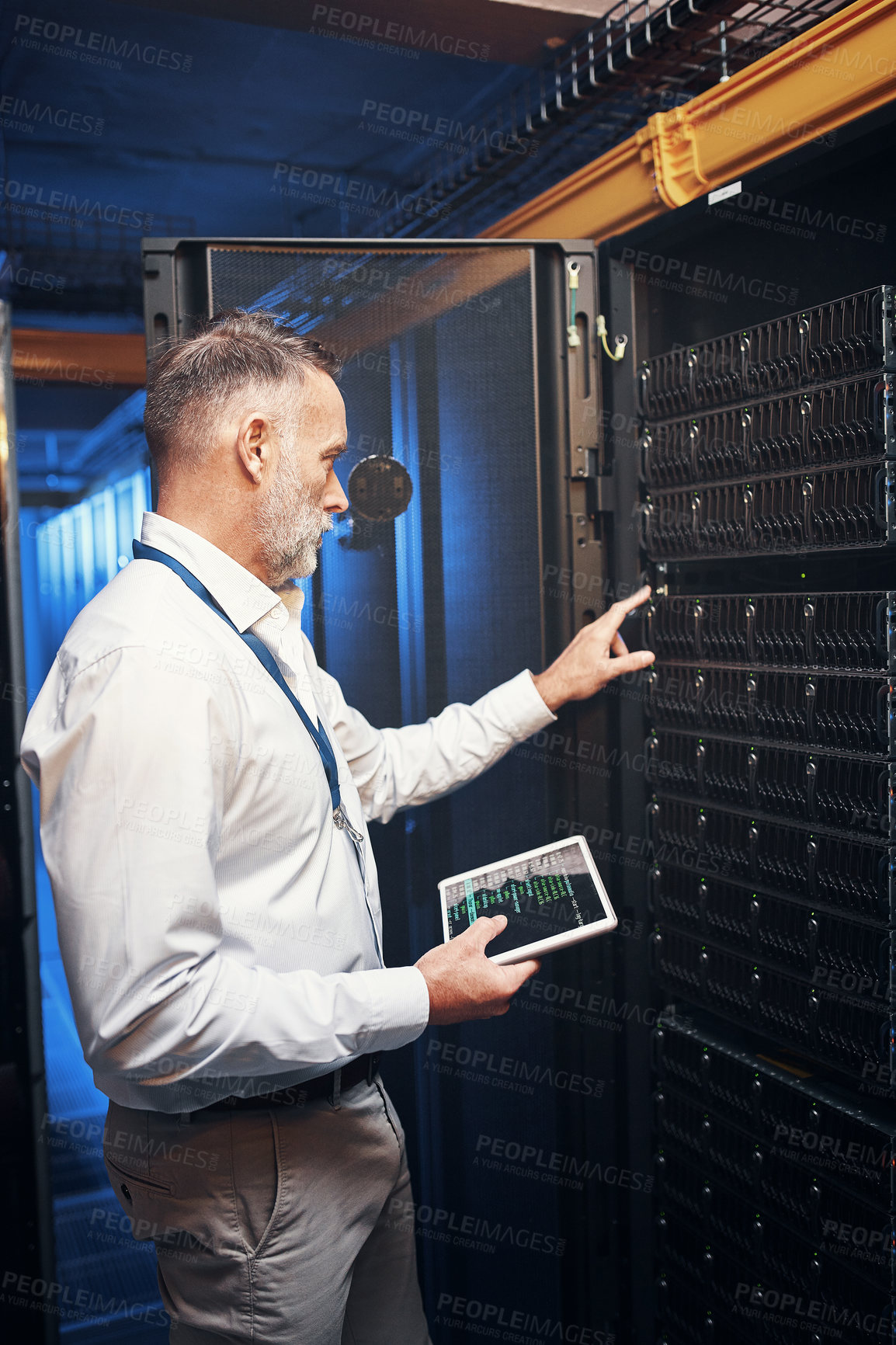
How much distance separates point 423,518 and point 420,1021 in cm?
87

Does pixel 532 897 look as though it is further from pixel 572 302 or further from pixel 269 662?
pixel 572 302

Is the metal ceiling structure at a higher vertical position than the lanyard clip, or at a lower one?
higher

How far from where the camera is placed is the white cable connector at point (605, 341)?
1.69 metres

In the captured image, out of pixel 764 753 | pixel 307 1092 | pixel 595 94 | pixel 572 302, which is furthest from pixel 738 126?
pixel 307 1092

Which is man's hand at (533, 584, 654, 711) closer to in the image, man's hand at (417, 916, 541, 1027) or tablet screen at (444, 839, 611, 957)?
tablet screen at (444, 839, 611, 957)

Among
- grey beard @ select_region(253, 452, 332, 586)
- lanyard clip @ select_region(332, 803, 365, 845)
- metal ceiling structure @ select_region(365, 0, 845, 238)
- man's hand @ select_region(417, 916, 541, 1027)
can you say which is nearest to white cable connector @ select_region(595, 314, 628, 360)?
metal ceiling structure @ select_region(365, 0, 845, 238)

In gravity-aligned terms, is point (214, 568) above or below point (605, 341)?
below

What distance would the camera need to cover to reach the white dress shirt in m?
1.05

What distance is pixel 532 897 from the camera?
1469 millimetres

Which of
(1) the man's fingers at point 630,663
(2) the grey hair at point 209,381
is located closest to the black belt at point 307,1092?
(1) the man's fingers at point 630,663

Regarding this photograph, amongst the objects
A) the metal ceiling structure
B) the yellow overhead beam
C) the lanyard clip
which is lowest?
the lanyard clip

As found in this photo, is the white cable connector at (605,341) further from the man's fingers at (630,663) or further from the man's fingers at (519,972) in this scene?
the man's fingers at (519,972)

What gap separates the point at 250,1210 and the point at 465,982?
16.2 inches

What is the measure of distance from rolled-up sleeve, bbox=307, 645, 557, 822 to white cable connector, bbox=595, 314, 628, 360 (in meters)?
0.58
